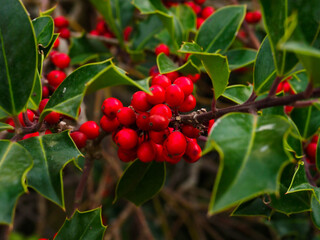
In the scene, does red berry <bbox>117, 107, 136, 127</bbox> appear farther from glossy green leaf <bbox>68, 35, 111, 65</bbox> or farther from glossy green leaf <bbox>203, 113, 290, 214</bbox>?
glossy green leaf <bbox>68, 35, 111, 65</bbox>

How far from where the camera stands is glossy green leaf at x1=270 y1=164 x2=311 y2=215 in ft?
3.38

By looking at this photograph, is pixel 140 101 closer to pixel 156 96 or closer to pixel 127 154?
pixel 156 96

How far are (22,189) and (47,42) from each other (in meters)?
0.48

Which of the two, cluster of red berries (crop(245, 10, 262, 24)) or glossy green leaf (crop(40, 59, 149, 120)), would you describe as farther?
cluster of red berries (crop(245, 10, 262, 24))

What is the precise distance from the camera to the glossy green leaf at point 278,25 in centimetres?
70

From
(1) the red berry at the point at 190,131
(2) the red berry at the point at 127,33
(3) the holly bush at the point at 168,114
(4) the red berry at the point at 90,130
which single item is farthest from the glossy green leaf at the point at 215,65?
(2) the red berry at the point at 127,33

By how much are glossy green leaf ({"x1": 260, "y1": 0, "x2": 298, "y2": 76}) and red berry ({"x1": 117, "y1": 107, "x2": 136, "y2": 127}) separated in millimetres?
388

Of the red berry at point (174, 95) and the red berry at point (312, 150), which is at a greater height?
the red berry at point (174, 95)

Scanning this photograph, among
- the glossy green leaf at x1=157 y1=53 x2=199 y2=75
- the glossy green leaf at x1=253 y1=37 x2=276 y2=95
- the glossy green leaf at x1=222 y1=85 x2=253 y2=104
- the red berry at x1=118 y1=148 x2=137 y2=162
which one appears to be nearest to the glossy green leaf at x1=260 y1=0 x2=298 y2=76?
the glossy green leaf at x1=253 y1=37 x2=276 y2=95

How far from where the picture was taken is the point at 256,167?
579 millimetres

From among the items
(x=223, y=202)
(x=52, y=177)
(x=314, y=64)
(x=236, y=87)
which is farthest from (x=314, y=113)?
(x=52, y=177)

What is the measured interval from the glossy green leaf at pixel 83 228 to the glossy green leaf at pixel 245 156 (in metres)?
0.53

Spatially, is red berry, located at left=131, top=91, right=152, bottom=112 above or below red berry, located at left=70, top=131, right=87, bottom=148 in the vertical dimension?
above

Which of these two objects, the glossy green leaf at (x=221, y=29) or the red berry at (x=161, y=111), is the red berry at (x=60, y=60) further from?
the red berry at (x=161, y=111)
